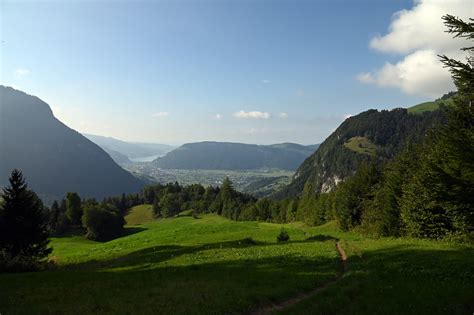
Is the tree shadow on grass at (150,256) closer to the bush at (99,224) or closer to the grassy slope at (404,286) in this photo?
the grassy slope at (404,286)

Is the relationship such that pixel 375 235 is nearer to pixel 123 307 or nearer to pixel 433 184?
pixel 433 184

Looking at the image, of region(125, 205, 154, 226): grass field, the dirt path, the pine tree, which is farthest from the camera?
region(125, 205, 154, 226): grass field

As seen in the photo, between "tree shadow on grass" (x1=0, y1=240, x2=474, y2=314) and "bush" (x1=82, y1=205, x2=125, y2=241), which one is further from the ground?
"tree shadow on grass" (x1=0, y1=240, x2=474, y2=314)

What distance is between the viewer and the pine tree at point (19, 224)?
46094 mm

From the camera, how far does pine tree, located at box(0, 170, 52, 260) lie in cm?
4609

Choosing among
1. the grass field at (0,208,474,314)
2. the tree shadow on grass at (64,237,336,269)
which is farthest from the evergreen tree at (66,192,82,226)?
the grass field at (0,208,474,314)

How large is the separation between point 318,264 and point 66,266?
96.6 feet

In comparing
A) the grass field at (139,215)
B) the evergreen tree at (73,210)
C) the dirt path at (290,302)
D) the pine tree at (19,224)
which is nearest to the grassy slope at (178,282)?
the dirt path at (290,302)

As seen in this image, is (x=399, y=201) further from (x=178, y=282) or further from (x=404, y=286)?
(x=178, y=282)

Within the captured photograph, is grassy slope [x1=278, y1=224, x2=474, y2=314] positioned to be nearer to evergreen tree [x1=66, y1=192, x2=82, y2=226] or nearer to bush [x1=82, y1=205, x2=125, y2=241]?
bush [x1=82, y1=205, x2=125, y2=241]

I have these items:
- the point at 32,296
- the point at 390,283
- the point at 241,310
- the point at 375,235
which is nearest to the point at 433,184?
the point at 390,283

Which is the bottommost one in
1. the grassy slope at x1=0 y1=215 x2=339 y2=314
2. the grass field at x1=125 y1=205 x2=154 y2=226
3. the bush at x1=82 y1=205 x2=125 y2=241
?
the grass field at x1=125 y1=205 x2=154 y2=226

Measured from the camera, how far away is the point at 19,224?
4659 cm

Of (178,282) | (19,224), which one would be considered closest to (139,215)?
(19,224)
